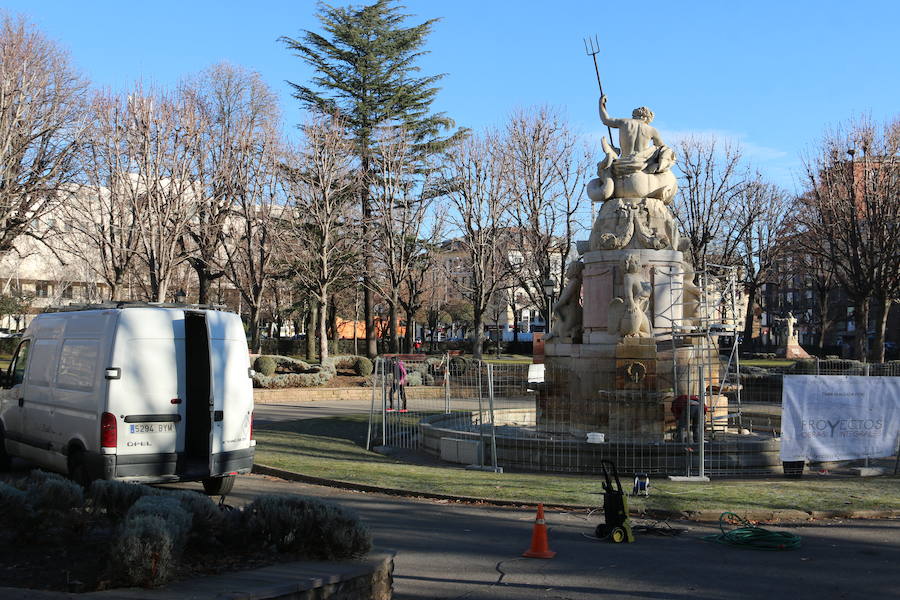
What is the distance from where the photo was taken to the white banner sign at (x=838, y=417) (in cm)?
1276

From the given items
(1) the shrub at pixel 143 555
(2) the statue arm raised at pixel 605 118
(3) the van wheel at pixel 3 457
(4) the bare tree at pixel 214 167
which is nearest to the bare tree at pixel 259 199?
(4) the bare tree at pixel 214 167

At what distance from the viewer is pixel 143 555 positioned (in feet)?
17.3

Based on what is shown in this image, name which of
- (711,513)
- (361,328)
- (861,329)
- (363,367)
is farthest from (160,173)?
(361,328)

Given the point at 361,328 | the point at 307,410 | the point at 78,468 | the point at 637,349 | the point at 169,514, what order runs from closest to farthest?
1. the point at 169,514
2. the point at 78,468
3. the point at 637,349
4. the point at 307,410
5. the point at 361,328

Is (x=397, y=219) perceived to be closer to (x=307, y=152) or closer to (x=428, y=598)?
(x=307, y=152)

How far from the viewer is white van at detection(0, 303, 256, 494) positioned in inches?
386

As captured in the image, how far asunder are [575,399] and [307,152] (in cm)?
2496

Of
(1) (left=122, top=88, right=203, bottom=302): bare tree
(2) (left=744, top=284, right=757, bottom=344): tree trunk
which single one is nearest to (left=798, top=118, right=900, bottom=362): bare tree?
(2) (left=744, top=284, right=757, bottom=344): tree trunk

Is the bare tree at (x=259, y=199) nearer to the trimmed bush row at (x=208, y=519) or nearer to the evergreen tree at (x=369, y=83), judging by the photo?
the evergreen tree at (x=369, y=83)

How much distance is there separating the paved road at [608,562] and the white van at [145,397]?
219 centimetres

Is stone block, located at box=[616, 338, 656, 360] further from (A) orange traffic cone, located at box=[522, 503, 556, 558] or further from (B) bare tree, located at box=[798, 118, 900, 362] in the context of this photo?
(B) bare tree, located at box=[798, 118, 900, 362]

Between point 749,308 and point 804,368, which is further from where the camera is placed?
point 749,308

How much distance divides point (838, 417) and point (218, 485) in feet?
31.2

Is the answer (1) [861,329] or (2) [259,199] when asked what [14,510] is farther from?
(1) [861,329]
